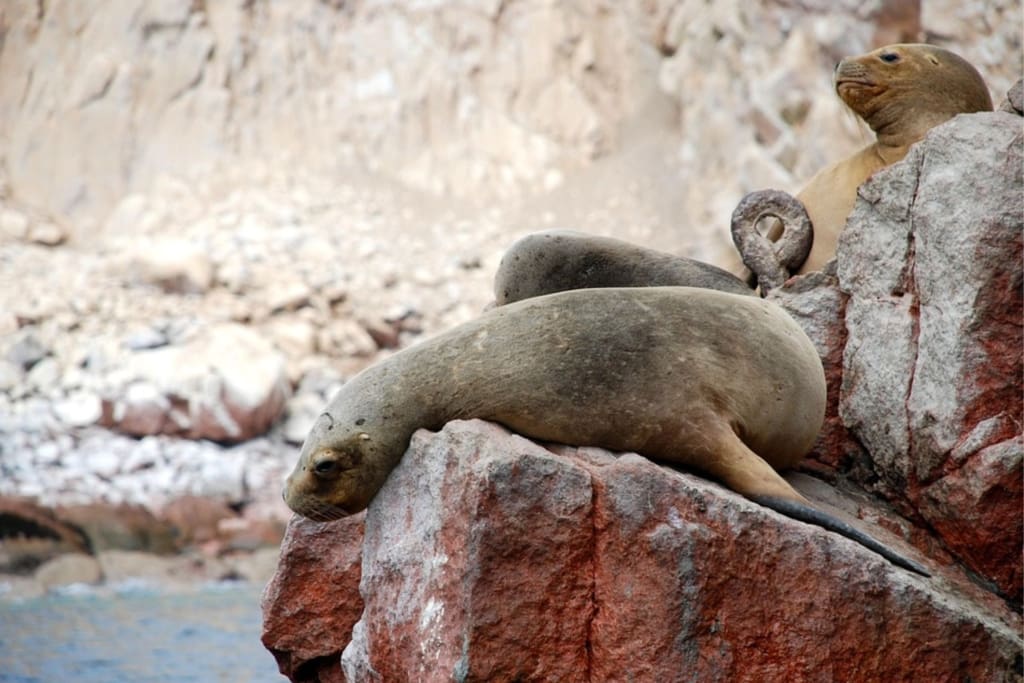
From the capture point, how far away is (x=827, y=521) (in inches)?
118

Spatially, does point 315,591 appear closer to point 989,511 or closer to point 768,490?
point 768,490

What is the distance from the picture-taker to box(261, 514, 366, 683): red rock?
11.2 feet

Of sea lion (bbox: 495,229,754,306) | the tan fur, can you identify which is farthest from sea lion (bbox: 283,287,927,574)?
sea lion (bbox: 495,229,754,306)

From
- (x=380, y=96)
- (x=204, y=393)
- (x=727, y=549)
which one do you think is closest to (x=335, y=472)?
(x=727, y=549)

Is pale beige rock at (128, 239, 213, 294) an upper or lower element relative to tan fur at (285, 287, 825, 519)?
lower

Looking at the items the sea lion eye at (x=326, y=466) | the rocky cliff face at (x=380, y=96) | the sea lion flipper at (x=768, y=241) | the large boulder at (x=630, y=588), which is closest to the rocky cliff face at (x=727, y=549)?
the large boulder at (x=630, y=588)

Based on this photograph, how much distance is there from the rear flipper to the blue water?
5718mm

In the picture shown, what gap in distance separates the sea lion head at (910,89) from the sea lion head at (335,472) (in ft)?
8.00

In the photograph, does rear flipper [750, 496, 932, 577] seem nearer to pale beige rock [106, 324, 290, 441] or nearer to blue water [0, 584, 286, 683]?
blue water [0, 584, 286, 683]

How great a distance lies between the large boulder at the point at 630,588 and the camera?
2824mm

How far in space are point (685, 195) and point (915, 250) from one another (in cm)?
1799

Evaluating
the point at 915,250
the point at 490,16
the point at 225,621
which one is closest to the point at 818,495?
the point at 915,250

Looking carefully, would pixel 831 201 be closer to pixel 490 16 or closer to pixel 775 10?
pixel 775 10

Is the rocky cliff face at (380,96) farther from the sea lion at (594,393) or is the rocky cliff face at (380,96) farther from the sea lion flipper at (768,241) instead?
the sea lion at (594,393)
